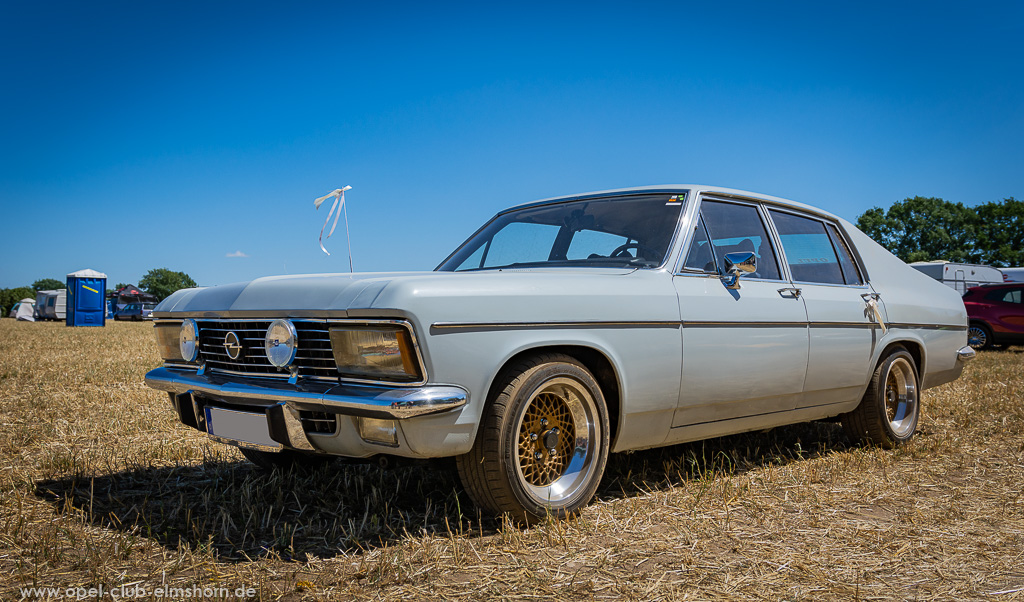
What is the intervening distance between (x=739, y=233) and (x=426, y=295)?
2205 millimetres

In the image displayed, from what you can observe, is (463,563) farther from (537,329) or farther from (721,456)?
(721,456)

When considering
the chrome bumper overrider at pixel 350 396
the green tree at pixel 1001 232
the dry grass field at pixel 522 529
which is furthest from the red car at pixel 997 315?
the green tree at pixel 1001 232

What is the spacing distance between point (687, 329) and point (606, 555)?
117 cm

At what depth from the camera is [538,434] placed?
294 cm

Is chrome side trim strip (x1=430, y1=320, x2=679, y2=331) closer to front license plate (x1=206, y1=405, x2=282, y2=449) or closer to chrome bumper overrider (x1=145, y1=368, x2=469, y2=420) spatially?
chrome bumper overrider (x1=145, y1=368, x2=469, y2=420)

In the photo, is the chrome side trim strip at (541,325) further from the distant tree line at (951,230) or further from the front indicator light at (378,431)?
the distant tree line at (951,230)

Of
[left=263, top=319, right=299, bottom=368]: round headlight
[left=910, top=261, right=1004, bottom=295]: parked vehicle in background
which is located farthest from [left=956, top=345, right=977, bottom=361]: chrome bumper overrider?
[left=910, top=261, right=1004, bottom=295]: parked vehicle in background

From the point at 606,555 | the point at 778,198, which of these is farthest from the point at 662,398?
the point at 778,198

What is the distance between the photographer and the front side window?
12.6 feet

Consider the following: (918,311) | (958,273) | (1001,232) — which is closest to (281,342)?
(918,311)

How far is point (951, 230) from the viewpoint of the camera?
193ft

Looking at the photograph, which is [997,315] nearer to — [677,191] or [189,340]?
[677,191]

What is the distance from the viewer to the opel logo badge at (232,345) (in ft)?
9.85

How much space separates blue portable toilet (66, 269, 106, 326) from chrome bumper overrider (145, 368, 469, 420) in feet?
93.9
